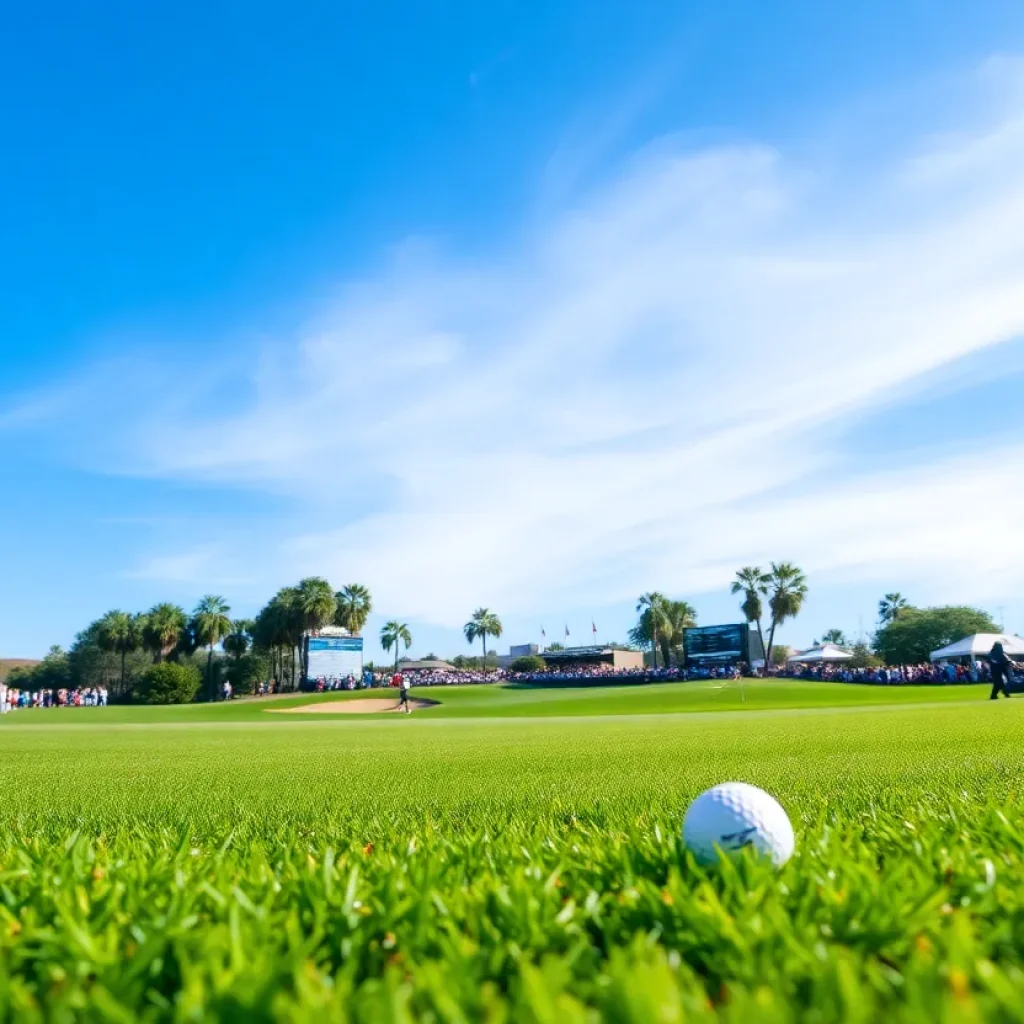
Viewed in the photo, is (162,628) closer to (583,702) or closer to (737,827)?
(583,702)

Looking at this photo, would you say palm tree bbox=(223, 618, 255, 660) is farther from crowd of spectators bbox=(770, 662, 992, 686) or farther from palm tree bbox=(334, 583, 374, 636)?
crowd of spectators bbox=(770, 662, 992, 686)

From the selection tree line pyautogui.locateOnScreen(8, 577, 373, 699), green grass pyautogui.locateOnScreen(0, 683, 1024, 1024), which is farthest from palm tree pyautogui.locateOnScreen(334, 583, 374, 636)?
green grass pyautogui.locateOnScreen(0, 683, 1024, 1024)

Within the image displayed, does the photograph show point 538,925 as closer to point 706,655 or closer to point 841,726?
point 841,726

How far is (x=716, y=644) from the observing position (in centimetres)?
6347

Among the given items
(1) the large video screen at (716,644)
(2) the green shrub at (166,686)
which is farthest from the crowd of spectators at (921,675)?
(2) the green shrub at (166,686)

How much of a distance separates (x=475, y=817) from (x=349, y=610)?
9235 centimetres

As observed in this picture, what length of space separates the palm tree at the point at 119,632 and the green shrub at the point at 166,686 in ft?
76.7

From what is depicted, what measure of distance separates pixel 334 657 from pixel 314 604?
43.4ft

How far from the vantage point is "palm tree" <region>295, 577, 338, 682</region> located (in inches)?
3248

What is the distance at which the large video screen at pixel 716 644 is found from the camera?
Answer: 62.7m

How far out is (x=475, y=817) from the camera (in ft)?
16.7

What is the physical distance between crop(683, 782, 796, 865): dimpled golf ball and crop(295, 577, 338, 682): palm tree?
269 feet

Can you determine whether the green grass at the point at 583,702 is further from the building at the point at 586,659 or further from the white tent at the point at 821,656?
the building at the point at 586,659

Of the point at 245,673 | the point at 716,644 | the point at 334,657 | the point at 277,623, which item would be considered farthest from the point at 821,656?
the point at 245,673
